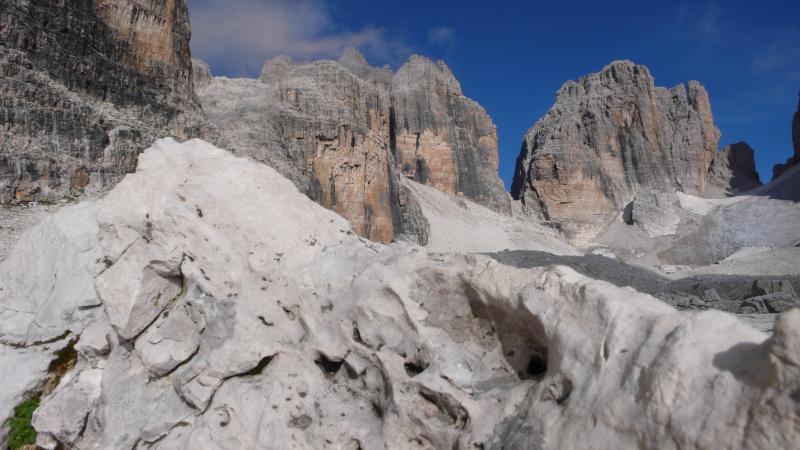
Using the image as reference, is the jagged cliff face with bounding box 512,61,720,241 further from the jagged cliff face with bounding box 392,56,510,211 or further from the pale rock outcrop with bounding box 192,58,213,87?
the pale rock outcrop with bounding box 192,58,213,87

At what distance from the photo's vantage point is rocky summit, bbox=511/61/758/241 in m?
73.3

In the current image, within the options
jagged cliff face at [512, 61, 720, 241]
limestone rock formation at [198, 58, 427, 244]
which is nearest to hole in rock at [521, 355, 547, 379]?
limestone rock formation at [198, 58, 427, 244]

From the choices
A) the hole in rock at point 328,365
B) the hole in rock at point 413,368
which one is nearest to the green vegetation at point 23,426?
the hole in rock at point 328,365

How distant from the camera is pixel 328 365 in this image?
510cm

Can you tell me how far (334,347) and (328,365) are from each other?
8.7 inches

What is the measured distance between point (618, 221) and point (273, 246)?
71440mm

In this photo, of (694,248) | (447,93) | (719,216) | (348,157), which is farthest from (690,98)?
(348,157)

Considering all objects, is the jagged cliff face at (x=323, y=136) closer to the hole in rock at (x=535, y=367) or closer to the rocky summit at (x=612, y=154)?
the rocky summit at (x=612, y=154)

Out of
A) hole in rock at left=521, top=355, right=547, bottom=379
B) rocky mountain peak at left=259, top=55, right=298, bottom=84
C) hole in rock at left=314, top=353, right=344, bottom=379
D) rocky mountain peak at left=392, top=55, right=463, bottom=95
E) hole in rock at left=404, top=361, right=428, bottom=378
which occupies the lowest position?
hole in rock at left=314, top=353, right=344, bottom=379

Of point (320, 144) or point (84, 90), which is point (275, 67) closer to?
point (320, 144)

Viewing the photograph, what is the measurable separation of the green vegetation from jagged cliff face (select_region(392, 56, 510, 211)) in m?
60.5

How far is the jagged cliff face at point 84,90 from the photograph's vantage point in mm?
18969

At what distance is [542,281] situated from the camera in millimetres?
4223

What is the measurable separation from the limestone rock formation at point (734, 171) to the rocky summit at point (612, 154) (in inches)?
7.6
